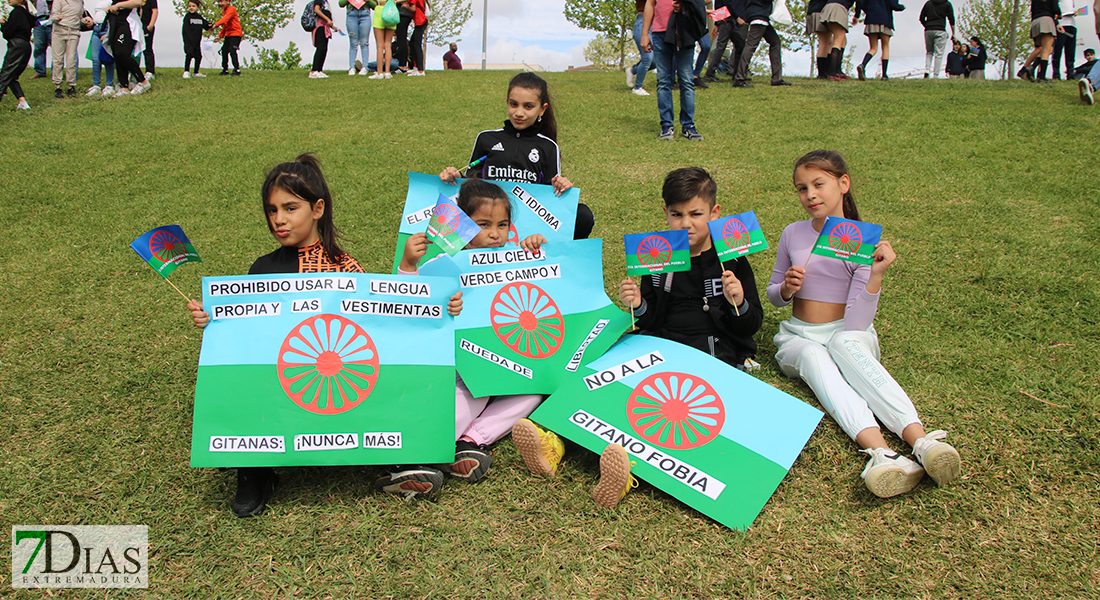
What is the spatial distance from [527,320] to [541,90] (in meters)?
1.67

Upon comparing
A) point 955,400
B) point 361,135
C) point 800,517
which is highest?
point 361,135

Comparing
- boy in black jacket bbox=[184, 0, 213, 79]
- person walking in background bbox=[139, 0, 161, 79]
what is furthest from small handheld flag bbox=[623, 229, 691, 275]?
boy in black jacket bbox=[184, 0, 213, 79]

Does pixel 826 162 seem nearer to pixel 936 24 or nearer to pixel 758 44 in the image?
pixel 758 44

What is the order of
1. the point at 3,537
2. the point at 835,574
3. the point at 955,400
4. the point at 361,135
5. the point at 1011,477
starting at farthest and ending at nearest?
the point at 361,135
the point at 955,400
the point at 1011,477
the point at 3,537
the point at 835,574

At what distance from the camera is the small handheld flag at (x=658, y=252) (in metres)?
3.06

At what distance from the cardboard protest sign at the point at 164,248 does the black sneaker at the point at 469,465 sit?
1347mm

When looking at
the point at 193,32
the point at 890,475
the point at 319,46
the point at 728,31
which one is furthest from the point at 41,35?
the point at 890,475

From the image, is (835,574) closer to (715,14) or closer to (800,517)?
(800,517)

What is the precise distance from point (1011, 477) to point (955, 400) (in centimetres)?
61

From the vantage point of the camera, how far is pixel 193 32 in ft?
46.7

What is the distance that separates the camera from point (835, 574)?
2312 mm

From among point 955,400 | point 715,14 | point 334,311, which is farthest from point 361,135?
point 955,400

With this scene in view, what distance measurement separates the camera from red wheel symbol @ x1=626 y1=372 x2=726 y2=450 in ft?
9.12

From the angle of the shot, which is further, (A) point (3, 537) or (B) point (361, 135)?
(B) point (361, 135)
